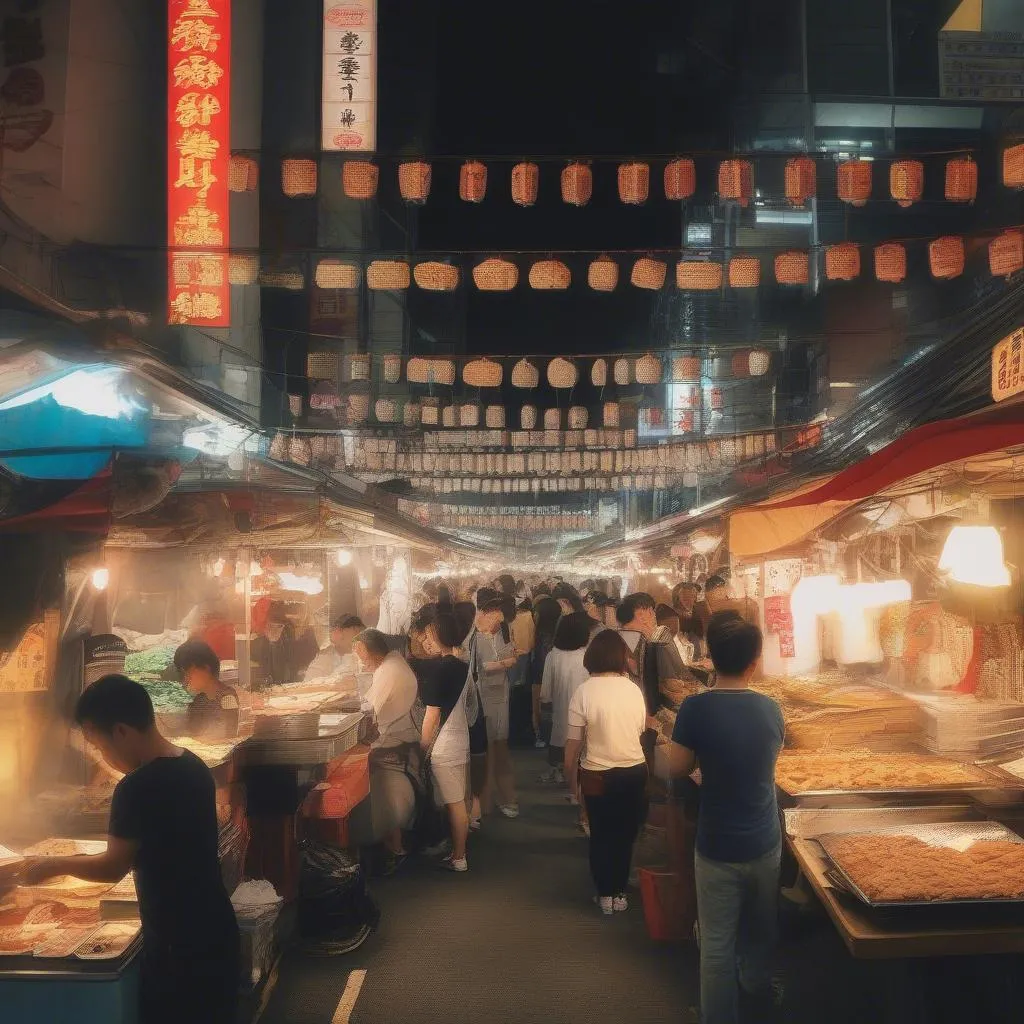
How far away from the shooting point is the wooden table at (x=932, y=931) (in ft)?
12.5

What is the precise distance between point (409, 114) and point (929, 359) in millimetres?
42280

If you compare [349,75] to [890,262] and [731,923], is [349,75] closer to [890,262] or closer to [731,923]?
[890,262]

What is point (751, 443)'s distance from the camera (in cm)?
2369

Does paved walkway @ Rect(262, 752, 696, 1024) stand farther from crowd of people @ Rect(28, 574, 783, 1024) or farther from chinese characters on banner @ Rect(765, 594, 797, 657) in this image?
chinese characters on banner @ Rect(765, 594, 797, 657)

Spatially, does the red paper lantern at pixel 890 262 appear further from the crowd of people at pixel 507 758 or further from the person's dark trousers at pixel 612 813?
the person's dark trousers at pixel 612 813

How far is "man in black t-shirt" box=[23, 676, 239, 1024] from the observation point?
3.46m

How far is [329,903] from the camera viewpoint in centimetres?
644

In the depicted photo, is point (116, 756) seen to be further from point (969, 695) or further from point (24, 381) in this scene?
point (969, 695)

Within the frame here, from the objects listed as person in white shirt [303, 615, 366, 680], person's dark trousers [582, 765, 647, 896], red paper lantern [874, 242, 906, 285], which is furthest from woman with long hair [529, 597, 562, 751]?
red paper lantern [874, 242, 906, 285]

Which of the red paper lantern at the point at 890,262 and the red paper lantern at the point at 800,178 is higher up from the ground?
the red paper lantern at the point at 800,178

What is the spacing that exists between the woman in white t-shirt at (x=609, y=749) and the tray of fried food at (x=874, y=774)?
1.13 meters

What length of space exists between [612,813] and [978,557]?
3.24 m

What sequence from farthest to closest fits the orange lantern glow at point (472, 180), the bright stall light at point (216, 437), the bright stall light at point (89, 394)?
the orange lantern glow at point (472, 180)
the bright stall light at point (216, 437)
the bright stall light at point (89, 394)

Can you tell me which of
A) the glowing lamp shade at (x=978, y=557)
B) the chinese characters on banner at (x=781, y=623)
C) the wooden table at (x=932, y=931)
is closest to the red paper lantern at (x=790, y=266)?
the chinese characters on banner at (x=781, y=623)
